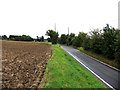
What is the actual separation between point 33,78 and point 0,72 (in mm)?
1852

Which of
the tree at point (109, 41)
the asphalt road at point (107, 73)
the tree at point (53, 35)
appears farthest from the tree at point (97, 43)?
the tree at point (53, 35)

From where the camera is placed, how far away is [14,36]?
3406 inches

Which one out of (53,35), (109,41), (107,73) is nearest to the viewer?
(107,73)

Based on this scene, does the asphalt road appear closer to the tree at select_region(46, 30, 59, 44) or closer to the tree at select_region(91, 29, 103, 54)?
the tree at select_region(91, 29, 103, 54)

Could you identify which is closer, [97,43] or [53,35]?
[97,43]

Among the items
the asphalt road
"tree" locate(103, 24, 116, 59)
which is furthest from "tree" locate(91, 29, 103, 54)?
the asphalt road

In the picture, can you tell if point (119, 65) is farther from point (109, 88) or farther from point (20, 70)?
point (20, 70)

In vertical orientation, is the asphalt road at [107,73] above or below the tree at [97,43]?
below

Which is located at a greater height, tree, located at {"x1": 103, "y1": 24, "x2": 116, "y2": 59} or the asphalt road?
tree, located at {"x1": 103, "y1": 24, "x2": 116, "y2": 59}

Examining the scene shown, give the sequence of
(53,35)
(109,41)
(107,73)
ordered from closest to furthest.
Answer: (107,73) < (109,41) < (53,35)

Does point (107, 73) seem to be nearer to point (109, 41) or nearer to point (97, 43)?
point (109, 41)

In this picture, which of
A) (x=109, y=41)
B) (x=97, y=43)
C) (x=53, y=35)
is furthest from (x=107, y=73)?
(x=53, y=35)

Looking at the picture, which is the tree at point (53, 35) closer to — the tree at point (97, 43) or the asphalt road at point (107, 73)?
the tree at point (97, 43)

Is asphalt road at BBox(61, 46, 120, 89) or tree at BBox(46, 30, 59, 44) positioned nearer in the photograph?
asphalt road at BBox(61, 46, 120, 89)
